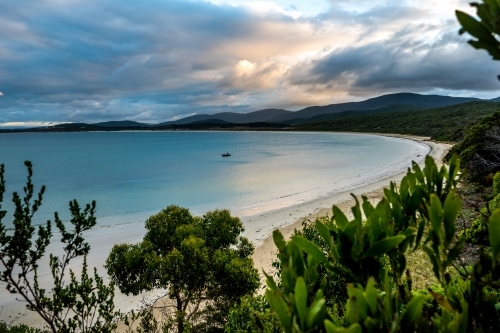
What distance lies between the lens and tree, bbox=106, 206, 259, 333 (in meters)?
7.75

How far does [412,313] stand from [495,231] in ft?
1.26

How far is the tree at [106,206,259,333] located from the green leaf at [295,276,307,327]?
693 centimetres

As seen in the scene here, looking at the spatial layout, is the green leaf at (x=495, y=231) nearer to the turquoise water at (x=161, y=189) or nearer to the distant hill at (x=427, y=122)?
the turquoise water at (x=161, y=189)

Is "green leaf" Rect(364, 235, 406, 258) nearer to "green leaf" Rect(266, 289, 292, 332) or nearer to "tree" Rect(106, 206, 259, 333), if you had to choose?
"green leaf" Rect(266, 289, 292, 332)

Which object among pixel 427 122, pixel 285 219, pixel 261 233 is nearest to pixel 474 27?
pixel 261 233

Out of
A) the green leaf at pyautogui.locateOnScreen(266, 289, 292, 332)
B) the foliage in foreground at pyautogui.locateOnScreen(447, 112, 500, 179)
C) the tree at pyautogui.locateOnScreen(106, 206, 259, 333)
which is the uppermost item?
the green leaf at pyautogui.locateOnScreen(266, 289, 292, 332)

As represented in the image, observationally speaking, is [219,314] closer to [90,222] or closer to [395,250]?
[90,222]

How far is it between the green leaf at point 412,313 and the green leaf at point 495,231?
29cm

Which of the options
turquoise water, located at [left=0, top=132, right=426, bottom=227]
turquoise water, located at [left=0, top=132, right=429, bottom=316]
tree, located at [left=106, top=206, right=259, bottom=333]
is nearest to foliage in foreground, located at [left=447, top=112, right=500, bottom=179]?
turquoise water, located at [left=0, top=132, right=429, bottom=316]

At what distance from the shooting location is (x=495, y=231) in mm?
1027

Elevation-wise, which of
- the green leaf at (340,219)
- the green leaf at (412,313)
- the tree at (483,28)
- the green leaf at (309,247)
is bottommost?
the green leaf at (412,313)

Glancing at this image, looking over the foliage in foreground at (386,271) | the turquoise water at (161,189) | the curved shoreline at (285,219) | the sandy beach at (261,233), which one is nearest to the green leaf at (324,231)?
the foliage in foreground at (386,271)

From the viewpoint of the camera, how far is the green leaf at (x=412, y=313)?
106cm

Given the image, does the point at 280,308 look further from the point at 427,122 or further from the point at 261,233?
the point at 427,122
